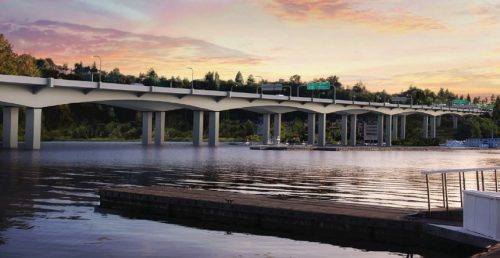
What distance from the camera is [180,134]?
187 metres

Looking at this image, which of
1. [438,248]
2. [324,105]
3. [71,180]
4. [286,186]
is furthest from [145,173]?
[324,105]

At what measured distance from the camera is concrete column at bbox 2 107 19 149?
86.2 m

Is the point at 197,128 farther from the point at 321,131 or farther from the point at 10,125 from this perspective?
→ the point at 10,125

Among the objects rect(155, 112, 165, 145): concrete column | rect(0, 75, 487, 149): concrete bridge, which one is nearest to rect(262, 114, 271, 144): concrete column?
rect(0, 75, 487, 149): concrete bridge

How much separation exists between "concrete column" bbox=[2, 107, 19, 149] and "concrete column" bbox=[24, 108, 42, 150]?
14.2ft

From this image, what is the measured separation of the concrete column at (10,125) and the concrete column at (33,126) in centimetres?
434

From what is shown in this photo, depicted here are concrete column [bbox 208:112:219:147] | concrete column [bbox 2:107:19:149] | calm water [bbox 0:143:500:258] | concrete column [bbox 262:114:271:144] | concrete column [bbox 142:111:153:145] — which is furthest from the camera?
concrete column [bbox 262:114:271:144]

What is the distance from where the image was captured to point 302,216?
66.4 ft

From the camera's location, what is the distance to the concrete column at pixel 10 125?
86188mm

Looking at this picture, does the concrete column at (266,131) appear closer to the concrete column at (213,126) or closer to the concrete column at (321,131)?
the concrete column at (321,131)

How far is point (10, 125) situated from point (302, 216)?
76.9 meters

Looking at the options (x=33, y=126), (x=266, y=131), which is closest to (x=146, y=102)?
(x=33, y=126)

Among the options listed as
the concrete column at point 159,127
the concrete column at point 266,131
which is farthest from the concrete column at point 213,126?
the concrete column at point 266,131

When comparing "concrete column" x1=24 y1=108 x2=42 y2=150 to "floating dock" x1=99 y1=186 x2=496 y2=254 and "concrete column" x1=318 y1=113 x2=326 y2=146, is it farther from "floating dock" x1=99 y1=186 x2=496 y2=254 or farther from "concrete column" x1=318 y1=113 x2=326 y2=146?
"concrete column" x1=318 y1=113 x2=326 y2=146
